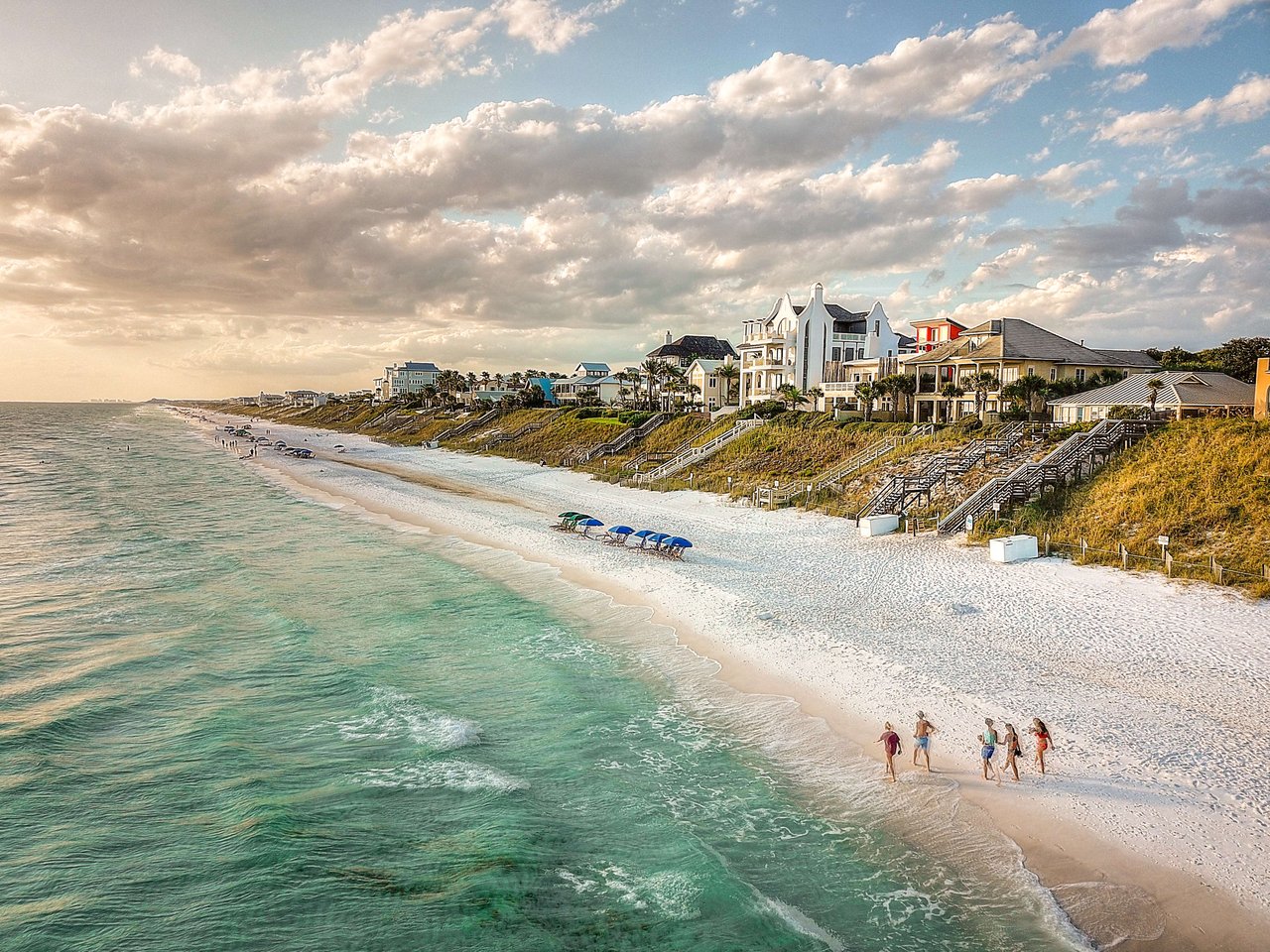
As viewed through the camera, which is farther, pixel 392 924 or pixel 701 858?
pixel 701 858

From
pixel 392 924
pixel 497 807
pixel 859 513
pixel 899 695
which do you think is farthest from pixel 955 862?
pixel 859 513

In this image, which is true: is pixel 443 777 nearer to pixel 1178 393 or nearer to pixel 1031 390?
pixel 1178 393

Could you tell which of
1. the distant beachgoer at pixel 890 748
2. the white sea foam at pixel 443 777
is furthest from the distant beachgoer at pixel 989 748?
the white sea foam at pixel 443 777

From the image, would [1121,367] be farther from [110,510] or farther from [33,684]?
[110,510]

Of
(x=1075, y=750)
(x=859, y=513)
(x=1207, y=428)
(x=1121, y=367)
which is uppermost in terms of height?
(x=1121, y=367)

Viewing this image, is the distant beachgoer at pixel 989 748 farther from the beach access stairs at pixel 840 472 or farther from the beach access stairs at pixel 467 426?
the beach access stairs at pixel 467 426

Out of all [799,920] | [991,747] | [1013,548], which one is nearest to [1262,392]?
[1013,548]

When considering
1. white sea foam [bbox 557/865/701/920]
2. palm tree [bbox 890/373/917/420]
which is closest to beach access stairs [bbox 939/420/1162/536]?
palm tree [bbox 890/373/917/420]
